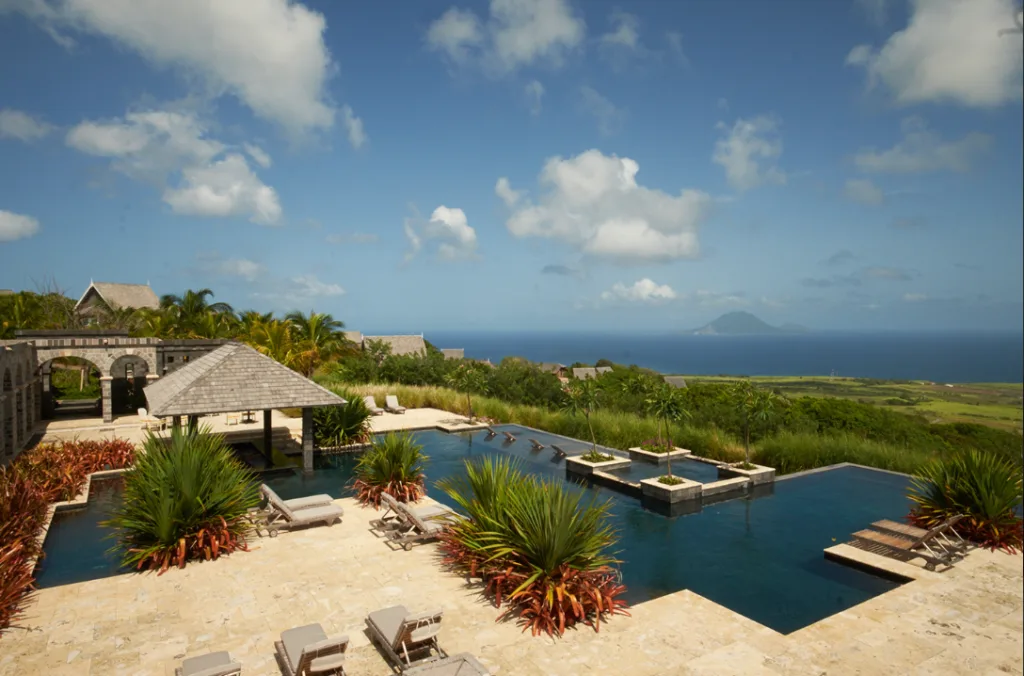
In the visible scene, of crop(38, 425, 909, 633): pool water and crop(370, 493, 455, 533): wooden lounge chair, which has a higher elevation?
crop(370, 493, 455, 533): wooden lounge chair

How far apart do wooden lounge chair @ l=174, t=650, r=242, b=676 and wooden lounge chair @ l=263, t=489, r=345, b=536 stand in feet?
14.9

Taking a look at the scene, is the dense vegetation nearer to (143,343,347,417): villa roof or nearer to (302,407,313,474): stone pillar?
(143,343,347,417): villa roof

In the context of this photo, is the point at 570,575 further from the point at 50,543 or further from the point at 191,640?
the point at 50,543

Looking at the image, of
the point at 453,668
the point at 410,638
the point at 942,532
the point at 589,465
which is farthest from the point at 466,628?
the point at 589,465

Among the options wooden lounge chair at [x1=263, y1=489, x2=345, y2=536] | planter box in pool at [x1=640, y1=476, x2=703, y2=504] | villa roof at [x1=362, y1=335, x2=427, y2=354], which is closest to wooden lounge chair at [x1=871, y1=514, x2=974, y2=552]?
planter box in pool at [x1=640, y1=476, x2=703, y2=504]

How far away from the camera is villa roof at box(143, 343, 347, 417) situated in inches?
495

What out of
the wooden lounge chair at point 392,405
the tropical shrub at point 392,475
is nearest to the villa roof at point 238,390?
the tropical shrub at point 392,475

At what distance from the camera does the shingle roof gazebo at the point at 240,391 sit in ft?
41.2

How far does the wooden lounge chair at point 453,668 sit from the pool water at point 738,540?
318cm

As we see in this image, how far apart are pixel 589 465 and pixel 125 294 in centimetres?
4624

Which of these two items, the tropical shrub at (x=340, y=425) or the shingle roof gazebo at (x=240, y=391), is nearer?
the shingle roof gazebo at (x=240, y=391)

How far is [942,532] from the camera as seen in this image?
31.3 feet

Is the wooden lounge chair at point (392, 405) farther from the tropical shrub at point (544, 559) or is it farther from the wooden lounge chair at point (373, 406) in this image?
the tropical shrub at point (544, 559)

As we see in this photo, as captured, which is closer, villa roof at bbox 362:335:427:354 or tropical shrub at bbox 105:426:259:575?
tropical shrub at bbox 105:426:259:575
